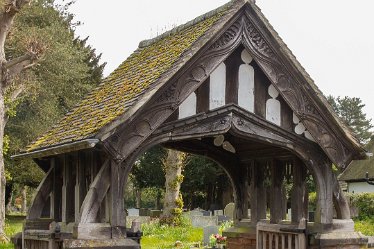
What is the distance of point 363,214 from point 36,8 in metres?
23.1

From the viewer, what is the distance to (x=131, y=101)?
6.68m

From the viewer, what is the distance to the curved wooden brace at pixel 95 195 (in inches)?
255

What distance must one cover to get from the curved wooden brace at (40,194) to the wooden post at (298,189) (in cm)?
389

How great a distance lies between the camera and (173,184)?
83.9 ft

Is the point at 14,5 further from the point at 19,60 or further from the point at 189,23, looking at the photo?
the point at 189,23

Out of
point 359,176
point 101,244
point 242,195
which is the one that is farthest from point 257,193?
point 359,176

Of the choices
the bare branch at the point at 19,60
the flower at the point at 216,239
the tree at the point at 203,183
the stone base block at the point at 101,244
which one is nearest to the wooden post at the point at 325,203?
the stone base block at the point at 101,244

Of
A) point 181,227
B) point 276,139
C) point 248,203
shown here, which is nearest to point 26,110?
point 181,227

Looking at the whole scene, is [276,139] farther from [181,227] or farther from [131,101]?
[181,227]

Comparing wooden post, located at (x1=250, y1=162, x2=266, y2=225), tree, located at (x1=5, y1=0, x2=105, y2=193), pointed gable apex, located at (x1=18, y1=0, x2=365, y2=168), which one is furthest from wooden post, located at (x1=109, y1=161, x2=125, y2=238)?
tree, located at (x1=5, y1=0, x2=105, y2=193)

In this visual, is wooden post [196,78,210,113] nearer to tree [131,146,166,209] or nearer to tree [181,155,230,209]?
tree [181,155,230,209]

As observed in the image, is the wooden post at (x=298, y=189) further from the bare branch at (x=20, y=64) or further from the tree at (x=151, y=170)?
the tree at (x=151, y=170)

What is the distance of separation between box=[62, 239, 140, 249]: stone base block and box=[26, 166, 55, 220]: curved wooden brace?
7.07 ft

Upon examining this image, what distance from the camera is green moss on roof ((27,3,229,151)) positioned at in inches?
273
